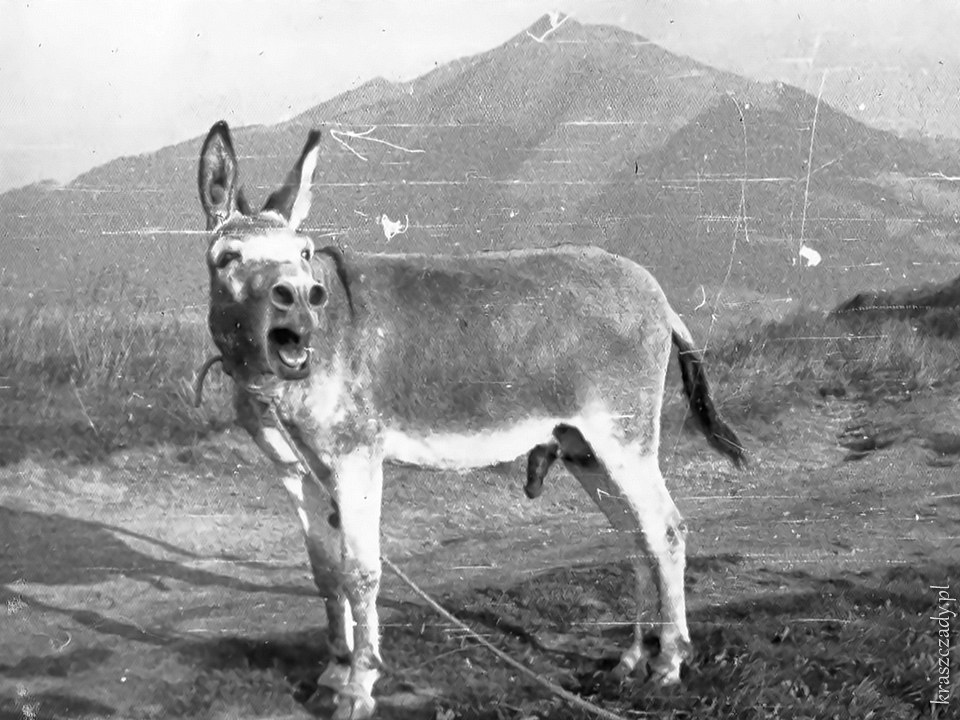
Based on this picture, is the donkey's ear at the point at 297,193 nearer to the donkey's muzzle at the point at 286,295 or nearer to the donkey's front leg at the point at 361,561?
the donkey's muzzle at the point at 286,295

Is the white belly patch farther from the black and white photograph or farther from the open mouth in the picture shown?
the open mouth

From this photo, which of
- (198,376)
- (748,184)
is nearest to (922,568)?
(748,184)

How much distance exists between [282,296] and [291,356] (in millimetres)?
138

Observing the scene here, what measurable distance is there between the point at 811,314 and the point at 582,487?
769mm

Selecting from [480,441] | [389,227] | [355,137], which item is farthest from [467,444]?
[355,137]

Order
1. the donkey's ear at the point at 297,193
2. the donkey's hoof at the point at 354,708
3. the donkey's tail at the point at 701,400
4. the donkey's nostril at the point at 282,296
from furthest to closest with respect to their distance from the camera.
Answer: the donkey's tail at the point at 701,400
the donkey's hoof at the point at 354,708
the donkey's ear at the point at 297,193
the donkey's nostril at the point at 282,296

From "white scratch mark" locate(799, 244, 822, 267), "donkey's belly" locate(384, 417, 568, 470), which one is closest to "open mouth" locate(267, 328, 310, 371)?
"donkey's belly" locate(384, 417, 568, 470)

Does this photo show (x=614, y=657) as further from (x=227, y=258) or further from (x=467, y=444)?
(x=227, y=258)

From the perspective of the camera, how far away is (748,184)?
8.80 feet

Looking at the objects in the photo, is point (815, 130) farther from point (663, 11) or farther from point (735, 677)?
point (735, 677)

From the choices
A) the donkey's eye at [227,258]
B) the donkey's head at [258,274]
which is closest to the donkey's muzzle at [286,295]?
the donkey's head at [258,274]

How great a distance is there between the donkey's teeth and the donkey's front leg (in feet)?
0.83

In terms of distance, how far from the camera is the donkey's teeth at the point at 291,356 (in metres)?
2.28

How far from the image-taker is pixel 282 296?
225cm
